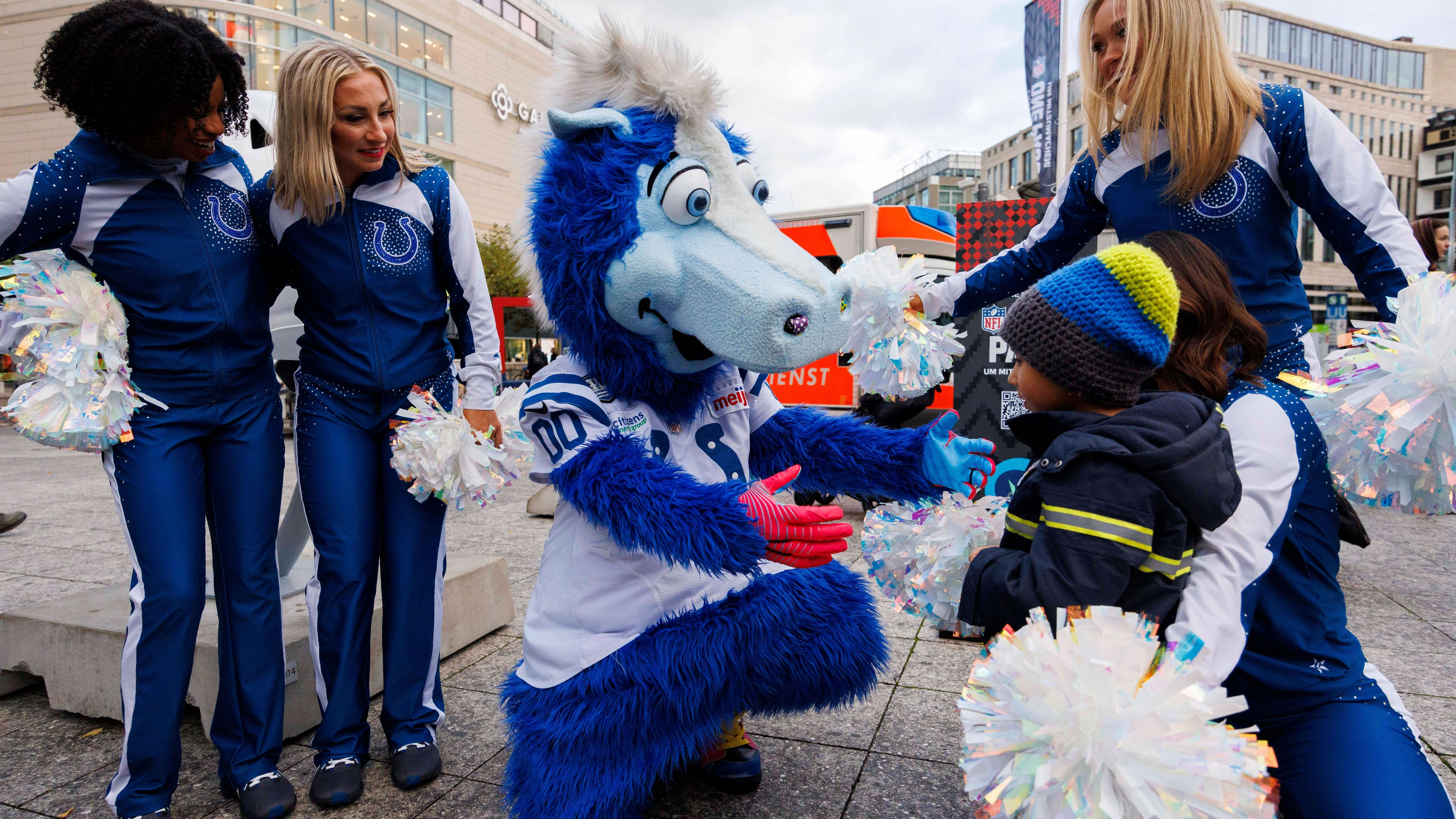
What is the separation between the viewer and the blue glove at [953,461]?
1.97 meters

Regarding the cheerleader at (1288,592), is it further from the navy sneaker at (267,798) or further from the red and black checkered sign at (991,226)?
the red and black checkered sign at (991,226)

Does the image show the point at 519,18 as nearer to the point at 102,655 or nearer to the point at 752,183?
the point at 102,655

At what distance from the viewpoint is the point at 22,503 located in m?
6.76

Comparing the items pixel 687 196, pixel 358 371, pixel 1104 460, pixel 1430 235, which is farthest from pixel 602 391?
pixel 1430 235

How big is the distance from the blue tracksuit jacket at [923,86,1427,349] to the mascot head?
65 centimetres

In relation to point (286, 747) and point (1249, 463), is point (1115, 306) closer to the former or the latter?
point (1249, 463)

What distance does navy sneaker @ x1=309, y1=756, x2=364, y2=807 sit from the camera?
2162 mm

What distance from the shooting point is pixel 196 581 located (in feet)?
6.82

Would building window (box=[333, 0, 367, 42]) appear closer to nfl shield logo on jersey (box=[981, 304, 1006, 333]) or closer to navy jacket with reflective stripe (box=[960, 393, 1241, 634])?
nfl shield logo on jersey (box=[981, 304, 1006, 333])

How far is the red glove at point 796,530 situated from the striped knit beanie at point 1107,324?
1.62ft

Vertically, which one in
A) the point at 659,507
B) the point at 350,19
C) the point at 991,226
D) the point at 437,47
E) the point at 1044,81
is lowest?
the point at 659,507

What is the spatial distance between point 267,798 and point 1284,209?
2.69 m

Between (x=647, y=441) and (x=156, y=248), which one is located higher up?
(x=156, y=248)

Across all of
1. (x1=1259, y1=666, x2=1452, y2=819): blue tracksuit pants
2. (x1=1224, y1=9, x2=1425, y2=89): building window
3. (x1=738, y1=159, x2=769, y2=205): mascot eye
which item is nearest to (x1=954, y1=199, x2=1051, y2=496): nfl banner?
(x1=738, y1=159, x2=769, y2=205): mascot eye
